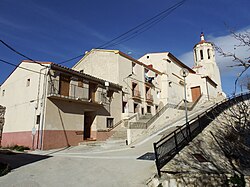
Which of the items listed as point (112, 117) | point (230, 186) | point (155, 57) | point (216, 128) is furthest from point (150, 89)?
point (230, 186)

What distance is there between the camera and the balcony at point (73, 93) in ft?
48.4

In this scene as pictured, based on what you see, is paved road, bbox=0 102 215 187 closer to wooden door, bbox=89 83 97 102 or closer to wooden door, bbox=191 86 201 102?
wooden door, bbox=89 83 97 102

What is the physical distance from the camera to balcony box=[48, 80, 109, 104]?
14.7 m

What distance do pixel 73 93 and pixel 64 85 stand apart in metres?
0.99

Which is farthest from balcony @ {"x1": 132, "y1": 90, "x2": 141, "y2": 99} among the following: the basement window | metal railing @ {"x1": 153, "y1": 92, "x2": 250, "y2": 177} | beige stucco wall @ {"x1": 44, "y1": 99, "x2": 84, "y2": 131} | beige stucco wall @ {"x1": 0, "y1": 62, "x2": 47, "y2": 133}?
the basement window

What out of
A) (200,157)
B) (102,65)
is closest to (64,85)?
(102,65)

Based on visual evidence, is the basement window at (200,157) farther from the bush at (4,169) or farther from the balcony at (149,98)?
the balcony at (149,98)

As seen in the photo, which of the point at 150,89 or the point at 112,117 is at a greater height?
the point at 150,89

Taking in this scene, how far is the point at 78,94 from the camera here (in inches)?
651

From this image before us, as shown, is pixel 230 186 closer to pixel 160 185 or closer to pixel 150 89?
pixel 160 185

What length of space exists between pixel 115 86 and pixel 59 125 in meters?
7.62

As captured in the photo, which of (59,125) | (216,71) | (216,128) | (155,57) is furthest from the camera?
(216,71)

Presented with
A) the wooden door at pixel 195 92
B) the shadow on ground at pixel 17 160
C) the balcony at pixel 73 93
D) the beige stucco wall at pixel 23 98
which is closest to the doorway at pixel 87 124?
the balcony at pixel 73 93

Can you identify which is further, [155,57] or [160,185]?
[155,57]
